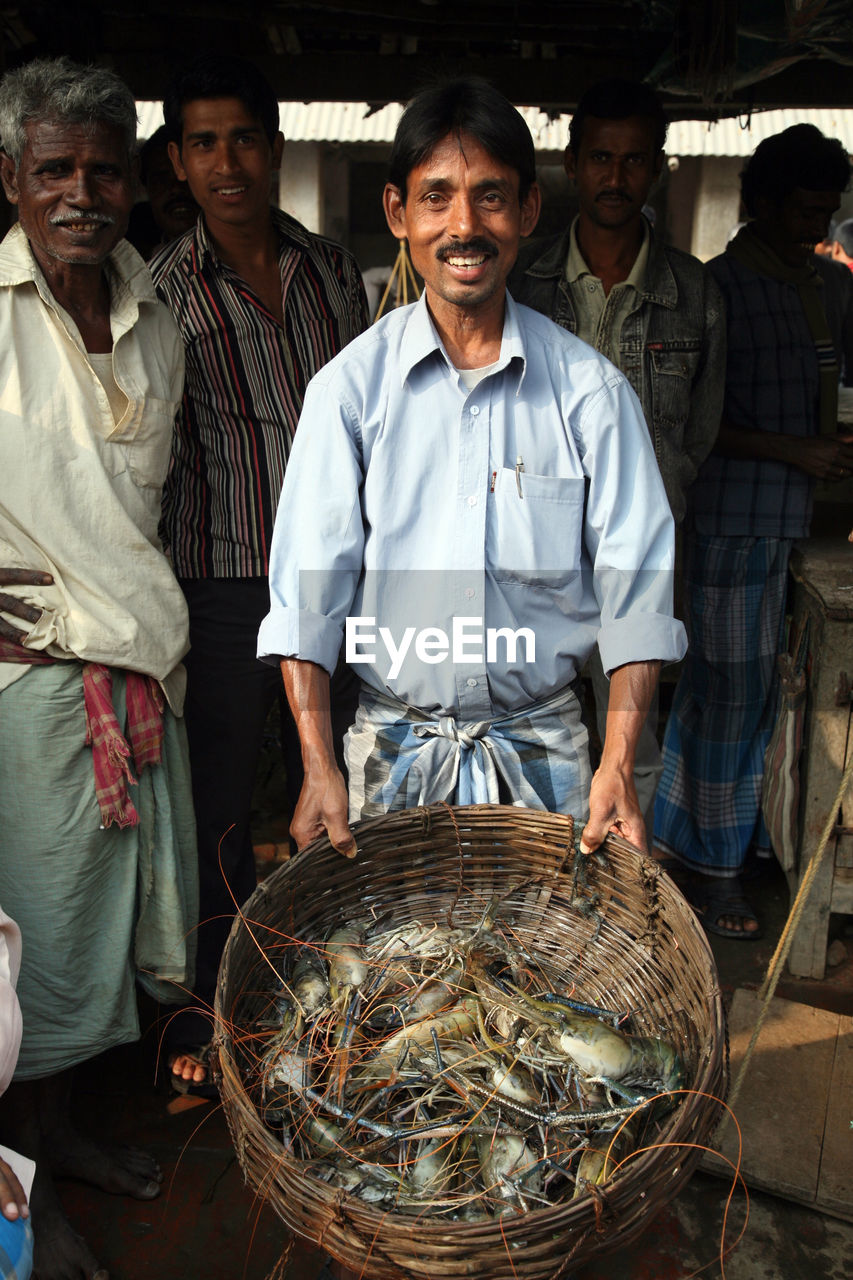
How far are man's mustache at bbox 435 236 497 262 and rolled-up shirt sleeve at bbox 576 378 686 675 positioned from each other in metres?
0.31

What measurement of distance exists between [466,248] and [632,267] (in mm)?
1234

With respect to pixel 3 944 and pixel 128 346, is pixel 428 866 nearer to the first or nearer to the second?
pixel 3 944

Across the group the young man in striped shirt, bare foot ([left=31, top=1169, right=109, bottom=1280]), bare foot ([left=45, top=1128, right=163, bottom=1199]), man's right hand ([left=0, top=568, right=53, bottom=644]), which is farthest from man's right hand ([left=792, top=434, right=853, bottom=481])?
bare foot ([left=31, top=1169, right=109, bottom=1280])

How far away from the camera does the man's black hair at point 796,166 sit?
3.45 metres

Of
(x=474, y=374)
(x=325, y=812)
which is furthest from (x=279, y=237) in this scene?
(x=325, y=812)

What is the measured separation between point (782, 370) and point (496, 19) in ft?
5.72

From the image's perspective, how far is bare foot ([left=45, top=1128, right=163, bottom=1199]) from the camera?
247 centimetres

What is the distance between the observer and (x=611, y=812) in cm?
191

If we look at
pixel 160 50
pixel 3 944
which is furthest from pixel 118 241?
pixel 160 50

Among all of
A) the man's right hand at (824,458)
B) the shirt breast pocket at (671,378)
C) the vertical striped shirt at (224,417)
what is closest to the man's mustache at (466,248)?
the vertical striped shirt at (224,417)

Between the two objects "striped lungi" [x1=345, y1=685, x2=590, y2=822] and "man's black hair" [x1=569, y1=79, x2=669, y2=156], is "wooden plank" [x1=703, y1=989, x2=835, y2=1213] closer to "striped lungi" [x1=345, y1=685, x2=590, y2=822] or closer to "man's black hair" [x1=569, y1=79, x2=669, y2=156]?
"striped lungi" [x1=345, y1=685, x2=590, y2=822]

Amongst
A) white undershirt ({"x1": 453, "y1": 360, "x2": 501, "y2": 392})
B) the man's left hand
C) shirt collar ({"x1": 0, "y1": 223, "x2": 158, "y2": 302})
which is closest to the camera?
the man's left hand

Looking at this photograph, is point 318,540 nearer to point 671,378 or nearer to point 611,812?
point 611,812

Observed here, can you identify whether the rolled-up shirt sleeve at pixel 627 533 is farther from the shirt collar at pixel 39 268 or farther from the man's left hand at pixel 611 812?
the shirt collar at pixel 39 268
